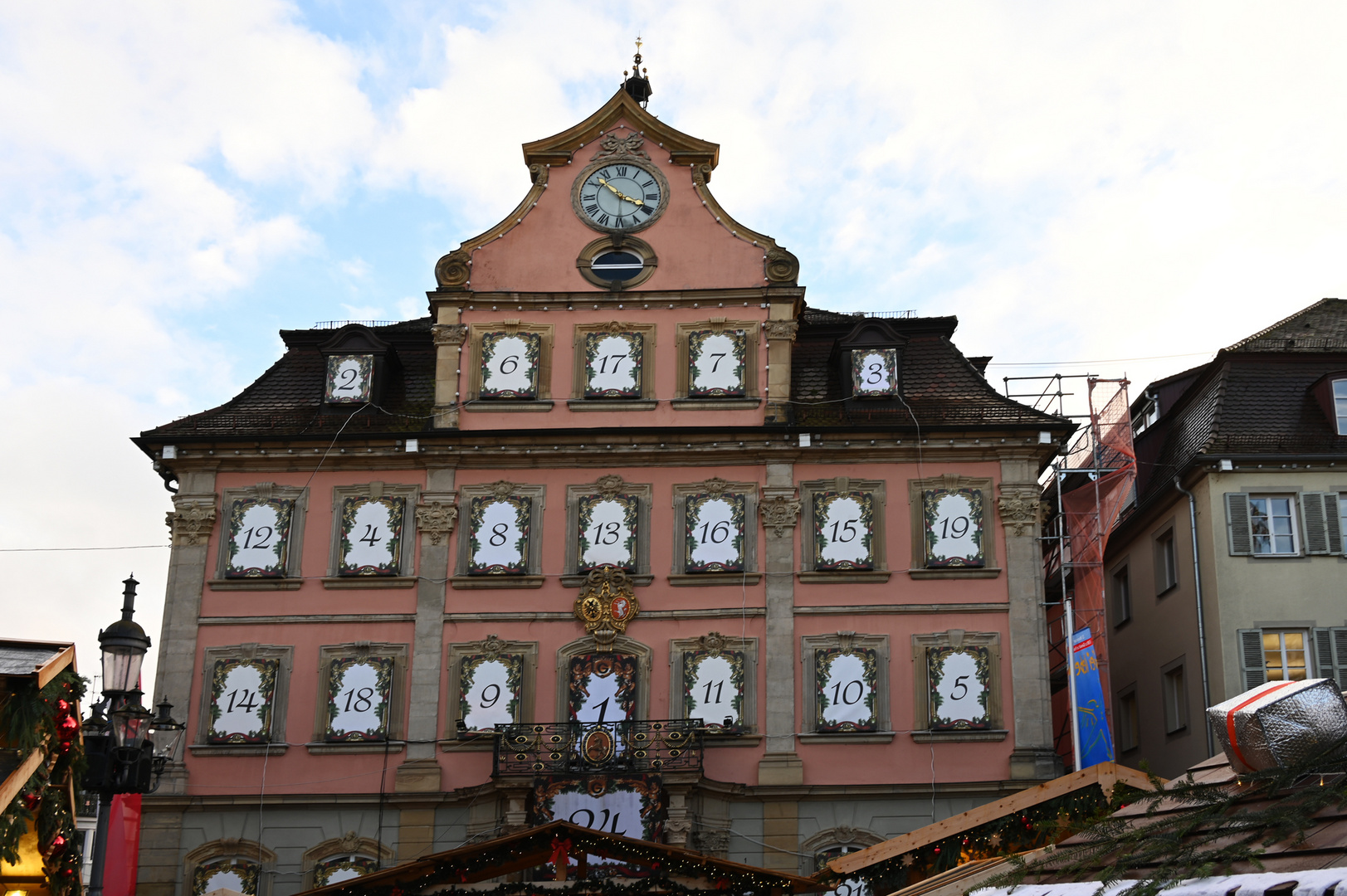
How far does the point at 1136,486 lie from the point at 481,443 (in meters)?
13.7

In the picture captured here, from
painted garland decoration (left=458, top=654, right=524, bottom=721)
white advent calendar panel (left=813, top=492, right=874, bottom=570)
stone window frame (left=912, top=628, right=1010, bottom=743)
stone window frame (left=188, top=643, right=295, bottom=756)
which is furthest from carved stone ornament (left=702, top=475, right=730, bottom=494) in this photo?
stone window frame (left=188, top=643, right=295, bottom=756)

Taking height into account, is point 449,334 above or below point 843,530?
above

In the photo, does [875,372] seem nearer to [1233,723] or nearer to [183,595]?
[183,595]

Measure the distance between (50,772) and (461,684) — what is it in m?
16.6

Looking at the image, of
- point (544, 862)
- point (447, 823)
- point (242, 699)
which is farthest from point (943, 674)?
point (242, 699)

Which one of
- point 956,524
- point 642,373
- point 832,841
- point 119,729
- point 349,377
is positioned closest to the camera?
point 119,729

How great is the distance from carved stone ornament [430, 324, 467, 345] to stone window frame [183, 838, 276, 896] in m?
9.62

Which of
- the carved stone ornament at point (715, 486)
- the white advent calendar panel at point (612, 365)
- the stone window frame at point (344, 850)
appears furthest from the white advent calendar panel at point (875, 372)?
the stone window frame at point (344, 850)

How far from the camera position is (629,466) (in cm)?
2786

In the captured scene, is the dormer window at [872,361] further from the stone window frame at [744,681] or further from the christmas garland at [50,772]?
the christmas garland at [50,772]

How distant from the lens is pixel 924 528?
89.0ft

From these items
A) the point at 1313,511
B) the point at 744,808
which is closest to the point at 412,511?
the point at 744,808

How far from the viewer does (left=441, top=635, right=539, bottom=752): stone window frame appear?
26219mm

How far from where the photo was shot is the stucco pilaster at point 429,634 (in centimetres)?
2608
